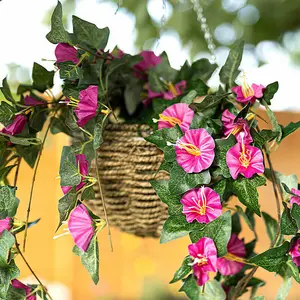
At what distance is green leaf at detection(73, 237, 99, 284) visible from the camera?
481 millimetres

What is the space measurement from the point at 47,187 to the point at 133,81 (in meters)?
1.23

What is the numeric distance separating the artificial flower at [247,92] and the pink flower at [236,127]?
0.04 meters

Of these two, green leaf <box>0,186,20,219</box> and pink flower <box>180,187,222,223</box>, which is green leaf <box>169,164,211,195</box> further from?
green leaf <box>0,186,20,219</box>

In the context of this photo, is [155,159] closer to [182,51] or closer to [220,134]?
[220,134]

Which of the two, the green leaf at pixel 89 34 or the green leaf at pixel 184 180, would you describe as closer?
the green leaf at pixel 184 180

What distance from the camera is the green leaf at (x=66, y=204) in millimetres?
504

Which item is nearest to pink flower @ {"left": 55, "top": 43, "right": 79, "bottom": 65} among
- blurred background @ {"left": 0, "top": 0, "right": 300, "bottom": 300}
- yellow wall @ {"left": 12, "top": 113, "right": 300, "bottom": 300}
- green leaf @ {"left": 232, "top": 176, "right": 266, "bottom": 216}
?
green leaf @ {"left": 232, "top": 176, "right": 266, "bottom": 216}

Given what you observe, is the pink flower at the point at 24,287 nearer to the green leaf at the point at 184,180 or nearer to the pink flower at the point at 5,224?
the pink flower at the point at 5,224

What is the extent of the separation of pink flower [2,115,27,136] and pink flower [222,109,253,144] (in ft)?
0.77

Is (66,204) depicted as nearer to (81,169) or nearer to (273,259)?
(81,169)

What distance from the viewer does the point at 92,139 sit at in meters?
0.55

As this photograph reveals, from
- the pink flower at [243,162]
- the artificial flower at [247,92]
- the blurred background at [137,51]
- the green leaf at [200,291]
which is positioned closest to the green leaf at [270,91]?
the artificial flower at [247,92]

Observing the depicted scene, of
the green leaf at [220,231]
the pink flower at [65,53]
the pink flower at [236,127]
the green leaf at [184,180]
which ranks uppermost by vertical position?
the pink flower at [65,53]

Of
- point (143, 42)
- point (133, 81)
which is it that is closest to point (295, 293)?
point (143, 42)
